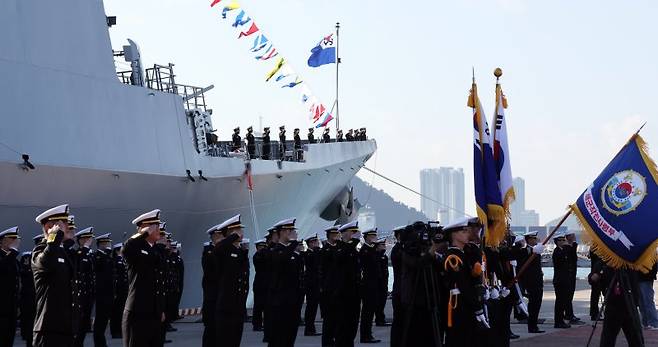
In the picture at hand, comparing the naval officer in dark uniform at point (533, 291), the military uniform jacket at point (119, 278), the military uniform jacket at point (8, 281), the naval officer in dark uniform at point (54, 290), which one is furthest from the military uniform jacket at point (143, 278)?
the naval officer in dark uniform at point (533, 291)

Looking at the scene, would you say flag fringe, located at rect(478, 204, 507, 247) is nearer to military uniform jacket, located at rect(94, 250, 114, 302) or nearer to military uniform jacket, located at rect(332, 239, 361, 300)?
military uniform jacket, located at rect(332, 239, 361, 300)

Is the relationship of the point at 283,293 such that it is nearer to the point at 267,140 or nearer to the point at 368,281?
the point at 368,281

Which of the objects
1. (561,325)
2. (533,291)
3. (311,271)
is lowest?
(561,325)

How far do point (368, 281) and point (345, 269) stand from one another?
257cm

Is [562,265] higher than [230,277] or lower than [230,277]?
Answer: lower

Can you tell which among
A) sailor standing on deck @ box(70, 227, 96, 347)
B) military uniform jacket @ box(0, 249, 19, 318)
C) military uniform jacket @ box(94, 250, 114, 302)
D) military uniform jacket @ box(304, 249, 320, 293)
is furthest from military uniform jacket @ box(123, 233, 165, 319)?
military uniform jacket @ box(304, 249, 320, 293)

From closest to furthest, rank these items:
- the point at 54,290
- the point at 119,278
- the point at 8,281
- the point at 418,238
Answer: the point at 54,290
the point at 418,238
the point at 8,281
the point at 119,278

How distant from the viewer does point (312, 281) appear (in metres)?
16.6

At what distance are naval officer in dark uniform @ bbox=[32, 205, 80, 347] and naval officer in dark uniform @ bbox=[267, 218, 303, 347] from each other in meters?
3.32

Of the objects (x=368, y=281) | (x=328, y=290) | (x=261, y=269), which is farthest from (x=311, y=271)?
(x=328, y=290)

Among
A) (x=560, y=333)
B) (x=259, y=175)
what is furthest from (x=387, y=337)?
(x=259, y=175)

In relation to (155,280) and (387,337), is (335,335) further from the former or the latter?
(155,280)

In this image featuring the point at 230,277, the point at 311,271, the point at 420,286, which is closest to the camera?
the point at 420,286

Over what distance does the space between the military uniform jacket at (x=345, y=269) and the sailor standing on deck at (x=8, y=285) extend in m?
3.49
